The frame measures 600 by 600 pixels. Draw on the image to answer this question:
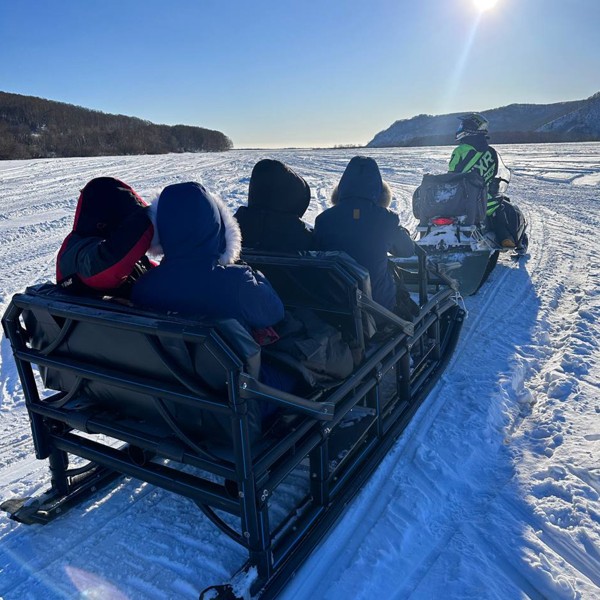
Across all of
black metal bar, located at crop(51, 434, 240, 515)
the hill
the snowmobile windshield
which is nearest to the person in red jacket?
black metal bar, located at crop(51, 434, 240, 515)

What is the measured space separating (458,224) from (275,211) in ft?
11.5

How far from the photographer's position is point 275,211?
3158mm

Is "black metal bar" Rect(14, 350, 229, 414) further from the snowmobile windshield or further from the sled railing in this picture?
the snowmobile windshield

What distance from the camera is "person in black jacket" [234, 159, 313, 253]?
10.1ft

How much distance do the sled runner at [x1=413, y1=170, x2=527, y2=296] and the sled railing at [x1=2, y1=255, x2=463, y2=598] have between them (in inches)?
125

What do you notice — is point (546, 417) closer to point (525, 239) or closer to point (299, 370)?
point (299, 370)

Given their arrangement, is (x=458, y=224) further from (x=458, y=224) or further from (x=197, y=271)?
(x=197, y=271)

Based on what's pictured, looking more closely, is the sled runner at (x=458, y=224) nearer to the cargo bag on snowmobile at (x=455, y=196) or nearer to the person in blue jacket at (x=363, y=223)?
the cargo bag on snowmobile at (x=455, y=196)

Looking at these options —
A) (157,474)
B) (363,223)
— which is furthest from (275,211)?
(157,474)

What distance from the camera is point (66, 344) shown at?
230 centimetres

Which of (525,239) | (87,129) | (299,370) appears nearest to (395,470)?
(299,370)

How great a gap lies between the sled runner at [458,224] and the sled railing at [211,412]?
3175 mm

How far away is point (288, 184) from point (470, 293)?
3.34 m

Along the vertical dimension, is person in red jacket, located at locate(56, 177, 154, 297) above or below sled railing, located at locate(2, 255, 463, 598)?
above
